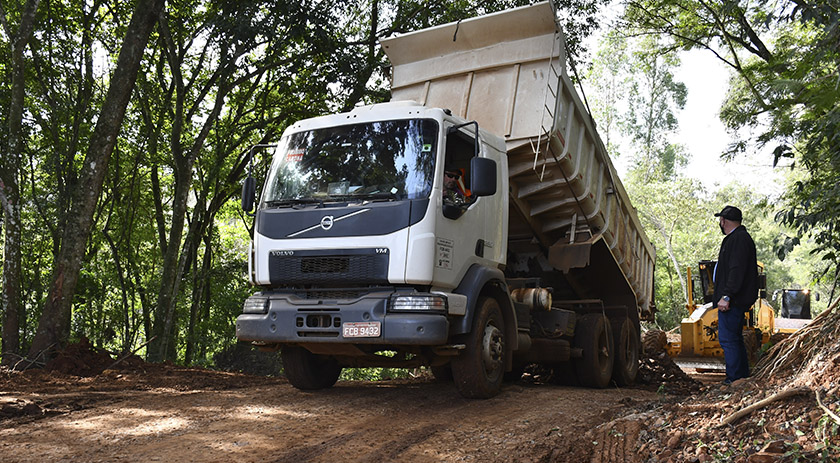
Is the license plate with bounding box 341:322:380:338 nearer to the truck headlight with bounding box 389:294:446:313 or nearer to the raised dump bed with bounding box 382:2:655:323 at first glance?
the truck headlight with bounding box 389:294:446:313

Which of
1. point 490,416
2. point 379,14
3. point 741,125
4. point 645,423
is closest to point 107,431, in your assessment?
point 490,416

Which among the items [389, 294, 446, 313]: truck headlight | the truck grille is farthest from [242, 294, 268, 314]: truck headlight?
[389, 294, 446, 313]: truck headlight

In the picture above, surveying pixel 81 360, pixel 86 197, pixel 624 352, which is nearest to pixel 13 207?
pixel 86 197

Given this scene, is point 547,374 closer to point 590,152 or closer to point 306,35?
point 590,152

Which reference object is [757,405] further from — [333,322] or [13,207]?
[13,207]

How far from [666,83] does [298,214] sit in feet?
133

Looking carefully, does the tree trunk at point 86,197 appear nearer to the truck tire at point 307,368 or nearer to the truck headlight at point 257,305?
the truck tire at point 307,368

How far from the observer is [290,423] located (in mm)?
5312

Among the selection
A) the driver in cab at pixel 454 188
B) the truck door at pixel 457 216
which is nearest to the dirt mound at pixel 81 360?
the truck door at pixel 457 216

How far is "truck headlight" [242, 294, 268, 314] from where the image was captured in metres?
5.94

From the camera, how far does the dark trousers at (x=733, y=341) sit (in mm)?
6164

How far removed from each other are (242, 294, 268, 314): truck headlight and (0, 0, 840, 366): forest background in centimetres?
393

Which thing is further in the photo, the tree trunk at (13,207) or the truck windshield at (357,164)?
the tree trunk at (13,207)

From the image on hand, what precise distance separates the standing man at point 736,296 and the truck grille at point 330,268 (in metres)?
3.10
